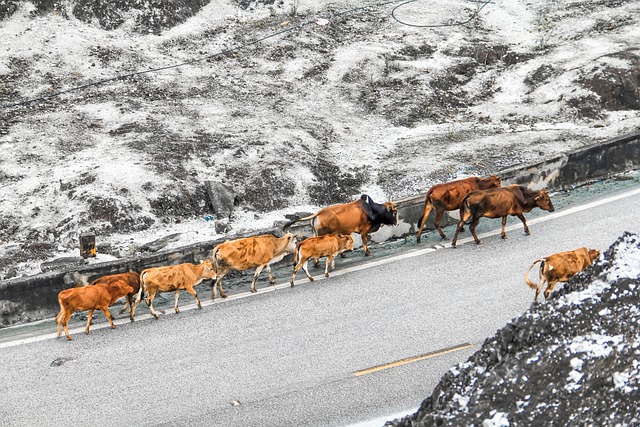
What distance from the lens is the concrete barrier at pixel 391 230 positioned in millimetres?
11766

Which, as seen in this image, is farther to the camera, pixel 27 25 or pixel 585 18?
pixel 585 18

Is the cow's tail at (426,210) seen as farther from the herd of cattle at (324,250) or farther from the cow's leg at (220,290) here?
the cow's leg at (220,290)

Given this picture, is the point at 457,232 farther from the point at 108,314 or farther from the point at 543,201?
the point at 108,314

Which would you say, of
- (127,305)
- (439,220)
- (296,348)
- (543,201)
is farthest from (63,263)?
(543,201)

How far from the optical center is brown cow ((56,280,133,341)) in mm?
10828

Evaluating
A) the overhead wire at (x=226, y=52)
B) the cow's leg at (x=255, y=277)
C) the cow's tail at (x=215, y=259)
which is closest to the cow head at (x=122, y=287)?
the cow's tail at (x=215, y=259)

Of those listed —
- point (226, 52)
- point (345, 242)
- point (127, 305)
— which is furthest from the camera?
point (226, 52)

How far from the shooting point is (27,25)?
21.5 m

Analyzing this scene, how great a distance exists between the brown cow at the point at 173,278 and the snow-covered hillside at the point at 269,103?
197 centimetres

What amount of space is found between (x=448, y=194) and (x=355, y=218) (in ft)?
5.41

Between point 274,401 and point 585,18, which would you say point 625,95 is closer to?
point 585,18

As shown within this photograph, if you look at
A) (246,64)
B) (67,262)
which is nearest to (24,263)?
(67,262)

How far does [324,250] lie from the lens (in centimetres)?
1266

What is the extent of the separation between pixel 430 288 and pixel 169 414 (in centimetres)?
457
